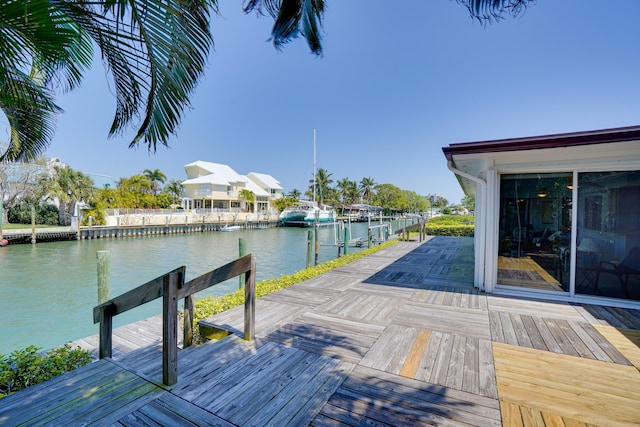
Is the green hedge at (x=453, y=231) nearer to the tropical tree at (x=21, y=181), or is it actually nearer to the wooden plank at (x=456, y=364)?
the wooden plank at (x=456, y=364)

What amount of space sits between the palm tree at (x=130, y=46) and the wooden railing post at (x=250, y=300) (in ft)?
4.63

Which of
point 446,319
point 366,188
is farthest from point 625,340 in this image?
point 366,188

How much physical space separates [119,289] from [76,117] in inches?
341

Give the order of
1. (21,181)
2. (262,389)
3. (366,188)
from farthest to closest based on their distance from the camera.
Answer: (366,188) < (21,181) < (262,389)

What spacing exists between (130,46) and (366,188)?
6675 centimetres

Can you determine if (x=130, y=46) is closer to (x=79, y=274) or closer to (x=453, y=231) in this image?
(x=79, y=274)

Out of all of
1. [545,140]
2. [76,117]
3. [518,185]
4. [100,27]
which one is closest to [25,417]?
[100,27]

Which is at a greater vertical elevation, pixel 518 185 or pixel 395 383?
pixel 518 185

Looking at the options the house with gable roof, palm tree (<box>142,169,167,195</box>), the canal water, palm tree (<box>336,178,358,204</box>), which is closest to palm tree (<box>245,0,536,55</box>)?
the canal water

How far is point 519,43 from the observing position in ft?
17.3

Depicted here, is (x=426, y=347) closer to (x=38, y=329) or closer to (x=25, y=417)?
(x=25, y=417)

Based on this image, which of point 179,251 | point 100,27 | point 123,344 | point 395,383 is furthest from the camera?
point 179,251

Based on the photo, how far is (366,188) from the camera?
67188 mm

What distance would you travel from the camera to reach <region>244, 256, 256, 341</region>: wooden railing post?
9.16 feet
